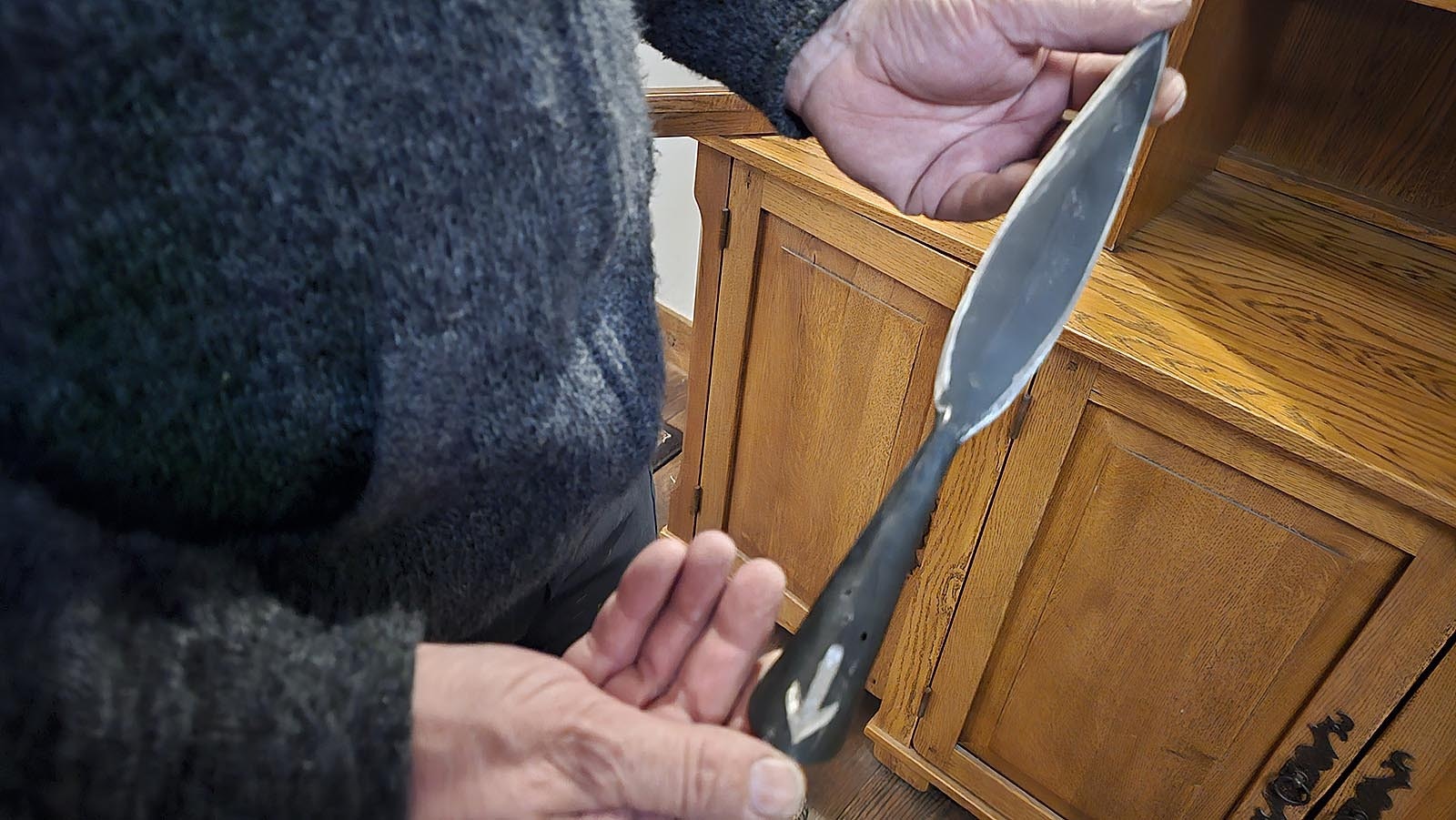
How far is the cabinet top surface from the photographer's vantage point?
581mm

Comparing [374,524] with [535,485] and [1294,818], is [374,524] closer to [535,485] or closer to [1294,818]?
[535,485]

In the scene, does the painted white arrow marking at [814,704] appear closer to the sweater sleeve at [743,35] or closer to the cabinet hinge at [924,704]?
the sweater sleeve at [743,35]

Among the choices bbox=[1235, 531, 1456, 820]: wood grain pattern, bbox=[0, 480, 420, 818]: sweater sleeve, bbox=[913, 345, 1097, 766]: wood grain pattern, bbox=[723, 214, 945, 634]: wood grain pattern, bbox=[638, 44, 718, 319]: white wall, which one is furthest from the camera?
bbox=[638, 44, 718, 319]: white wall

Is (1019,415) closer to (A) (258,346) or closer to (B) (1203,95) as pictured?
(B) (1203,95)

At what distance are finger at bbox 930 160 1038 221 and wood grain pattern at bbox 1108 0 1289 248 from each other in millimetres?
215

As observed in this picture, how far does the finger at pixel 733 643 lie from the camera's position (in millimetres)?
377

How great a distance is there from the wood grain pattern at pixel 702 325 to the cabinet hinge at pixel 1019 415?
365 millimetres

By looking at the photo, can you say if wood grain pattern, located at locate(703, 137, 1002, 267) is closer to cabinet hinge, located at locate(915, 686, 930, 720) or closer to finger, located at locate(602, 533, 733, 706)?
finger, located at locate(602, 533, 733, 706)

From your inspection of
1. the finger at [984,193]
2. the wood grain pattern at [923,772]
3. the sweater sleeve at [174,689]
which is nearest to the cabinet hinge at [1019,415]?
the finger at [984,193]

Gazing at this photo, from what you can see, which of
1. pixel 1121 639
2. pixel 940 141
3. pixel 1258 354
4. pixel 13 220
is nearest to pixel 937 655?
pixel 1121 639

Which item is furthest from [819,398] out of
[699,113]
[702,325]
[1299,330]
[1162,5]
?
[1162,5]

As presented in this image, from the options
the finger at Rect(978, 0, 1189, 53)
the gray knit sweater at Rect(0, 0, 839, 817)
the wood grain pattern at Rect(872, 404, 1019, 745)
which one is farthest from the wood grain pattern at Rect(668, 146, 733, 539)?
the gray knit sweater at Rect(0, 0, 839, 817)

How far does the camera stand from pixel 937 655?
909mm

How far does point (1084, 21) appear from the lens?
44 centimetres
